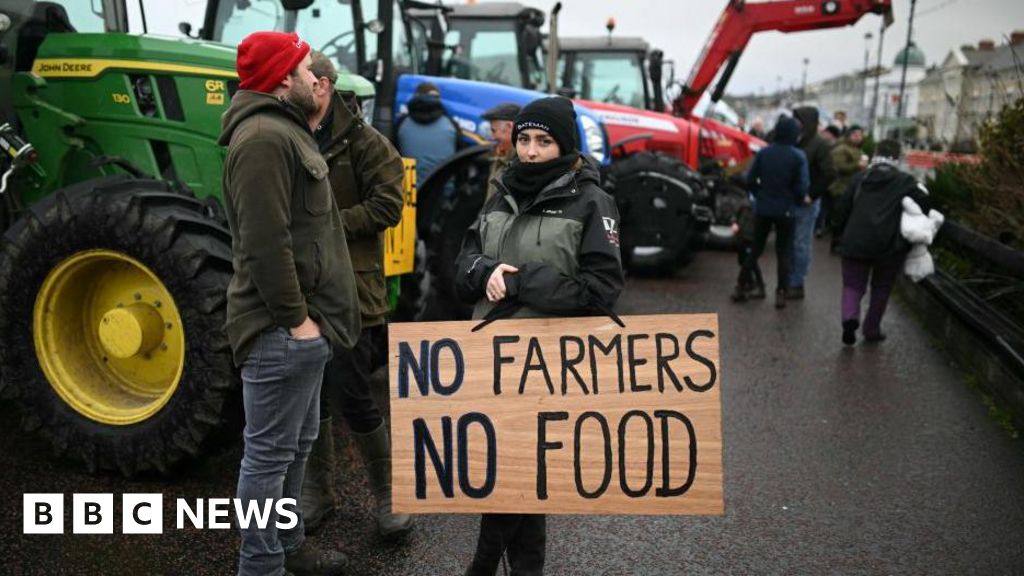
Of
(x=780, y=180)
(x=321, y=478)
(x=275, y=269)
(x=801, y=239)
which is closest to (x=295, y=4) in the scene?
(x=321, y=478)

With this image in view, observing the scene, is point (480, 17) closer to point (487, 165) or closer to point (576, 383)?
point (487, 165)

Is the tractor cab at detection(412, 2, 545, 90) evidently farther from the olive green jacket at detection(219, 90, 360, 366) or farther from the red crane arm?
the olive green jacket at detection(219, 90, 360, 366)

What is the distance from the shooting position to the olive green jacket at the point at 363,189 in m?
3.70

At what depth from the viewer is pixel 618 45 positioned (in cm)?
1429

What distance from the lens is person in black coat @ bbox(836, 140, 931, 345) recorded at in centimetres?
716

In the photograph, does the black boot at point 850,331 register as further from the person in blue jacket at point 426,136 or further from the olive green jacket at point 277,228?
the olive green jacket at point 277,228

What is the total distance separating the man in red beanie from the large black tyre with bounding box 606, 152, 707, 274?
633cm

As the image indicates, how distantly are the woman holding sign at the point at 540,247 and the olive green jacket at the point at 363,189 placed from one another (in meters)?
0.77

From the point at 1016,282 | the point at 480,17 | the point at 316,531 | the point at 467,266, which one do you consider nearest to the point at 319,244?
the point at 467,266

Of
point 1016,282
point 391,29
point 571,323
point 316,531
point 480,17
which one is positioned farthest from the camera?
point 480,17

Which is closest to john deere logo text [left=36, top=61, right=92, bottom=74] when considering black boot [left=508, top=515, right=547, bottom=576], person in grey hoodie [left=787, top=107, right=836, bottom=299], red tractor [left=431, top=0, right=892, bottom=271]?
black boot [left=508, top=515, right=547, bottom=576]

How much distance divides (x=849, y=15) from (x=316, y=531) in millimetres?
12657

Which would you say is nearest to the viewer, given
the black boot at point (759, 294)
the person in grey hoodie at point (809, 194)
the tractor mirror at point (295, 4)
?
the tractor mirror at point (295, 4)

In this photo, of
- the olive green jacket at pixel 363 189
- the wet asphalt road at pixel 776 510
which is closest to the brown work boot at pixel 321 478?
the wet asphalt road at pixel 776 510
